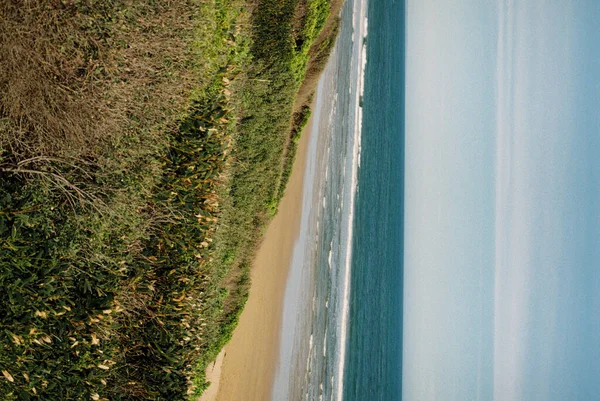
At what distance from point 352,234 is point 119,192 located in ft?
37.7

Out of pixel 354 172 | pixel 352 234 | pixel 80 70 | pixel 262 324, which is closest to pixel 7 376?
pixel 80 70

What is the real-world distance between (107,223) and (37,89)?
6.25 feet

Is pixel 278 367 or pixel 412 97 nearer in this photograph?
pixel 278 367

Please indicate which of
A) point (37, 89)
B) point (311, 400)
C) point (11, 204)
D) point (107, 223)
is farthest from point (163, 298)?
point (311, 400)

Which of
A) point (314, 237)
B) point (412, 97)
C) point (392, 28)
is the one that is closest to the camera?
point (314, 237)

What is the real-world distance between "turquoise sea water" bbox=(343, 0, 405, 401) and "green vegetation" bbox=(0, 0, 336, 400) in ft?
25.8

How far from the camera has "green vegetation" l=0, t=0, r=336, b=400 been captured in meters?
7.05

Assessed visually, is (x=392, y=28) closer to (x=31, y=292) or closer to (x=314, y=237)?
(x=314, y=237)

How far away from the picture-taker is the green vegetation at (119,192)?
23.1 feet

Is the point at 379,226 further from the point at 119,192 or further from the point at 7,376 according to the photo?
the point at 7,376

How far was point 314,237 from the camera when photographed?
52.0 ft

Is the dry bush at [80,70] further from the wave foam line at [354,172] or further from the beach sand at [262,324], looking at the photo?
the wave foam line at [354,172]

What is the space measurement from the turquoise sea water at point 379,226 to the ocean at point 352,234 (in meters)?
0.04

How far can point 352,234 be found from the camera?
18.8 m
